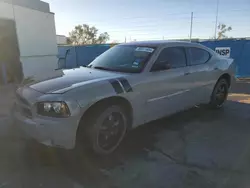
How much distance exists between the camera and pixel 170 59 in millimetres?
4398

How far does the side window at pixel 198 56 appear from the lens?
4938mm

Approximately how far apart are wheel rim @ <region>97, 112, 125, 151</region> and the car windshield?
33.1 inches

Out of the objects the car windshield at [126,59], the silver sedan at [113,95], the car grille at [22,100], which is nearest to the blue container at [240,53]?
the silver sedan at [113,95]

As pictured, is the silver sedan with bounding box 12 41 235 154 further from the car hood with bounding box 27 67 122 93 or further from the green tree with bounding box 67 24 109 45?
the green tree with bounding box 67 24 109 45

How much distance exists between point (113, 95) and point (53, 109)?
0.81 metres

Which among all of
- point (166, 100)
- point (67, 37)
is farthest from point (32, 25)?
point (67, 37)

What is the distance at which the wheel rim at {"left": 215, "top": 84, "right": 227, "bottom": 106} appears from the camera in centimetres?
567

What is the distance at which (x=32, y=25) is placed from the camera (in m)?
10.4

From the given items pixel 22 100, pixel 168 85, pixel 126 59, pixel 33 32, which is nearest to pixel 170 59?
pixel 168 85

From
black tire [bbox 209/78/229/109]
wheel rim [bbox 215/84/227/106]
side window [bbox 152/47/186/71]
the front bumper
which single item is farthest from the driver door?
the front bumper

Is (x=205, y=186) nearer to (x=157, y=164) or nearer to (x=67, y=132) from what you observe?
(x=157, y=164)

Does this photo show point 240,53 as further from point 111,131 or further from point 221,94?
point 111,131

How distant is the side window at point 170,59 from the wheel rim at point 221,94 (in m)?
1.55

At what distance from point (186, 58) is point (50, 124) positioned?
3.02 m
